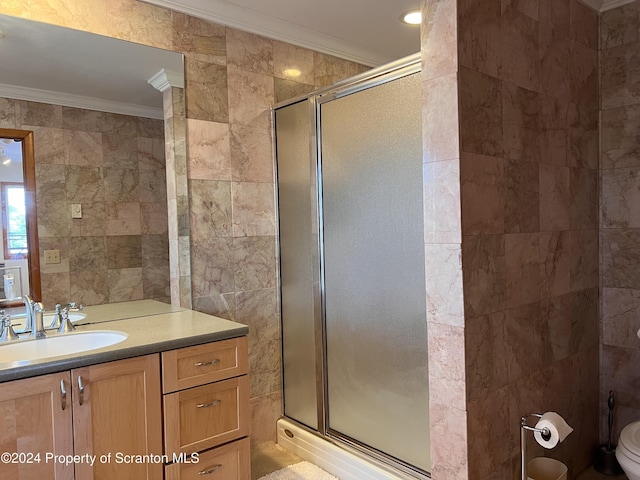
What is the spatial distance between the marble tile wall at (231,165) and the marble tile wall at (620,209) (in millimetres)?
1568

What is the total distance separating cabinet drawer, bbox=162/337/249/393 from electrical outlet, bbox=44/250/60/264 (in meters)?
0.66

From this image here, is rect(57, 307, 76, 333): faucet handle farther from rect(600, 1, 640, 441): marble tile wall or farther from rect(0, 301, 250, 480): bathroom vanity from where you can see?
rect(600, 1, 640, 441): marble tile wall

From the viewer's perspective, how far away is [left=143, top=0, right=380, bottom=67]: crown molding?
228 cm

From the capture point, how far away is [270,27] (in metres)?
2.55

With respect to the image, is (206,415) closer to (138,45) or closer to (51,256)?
(51,256)

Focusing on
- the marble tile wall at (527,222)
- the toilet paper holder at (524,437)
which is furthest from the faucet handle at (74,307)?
the toilet paper holder at (524,437)

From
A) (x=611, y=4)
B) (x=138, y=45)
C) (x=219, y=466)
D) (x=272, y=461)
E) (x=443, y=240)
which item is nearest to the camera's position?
(x=443, y=240)

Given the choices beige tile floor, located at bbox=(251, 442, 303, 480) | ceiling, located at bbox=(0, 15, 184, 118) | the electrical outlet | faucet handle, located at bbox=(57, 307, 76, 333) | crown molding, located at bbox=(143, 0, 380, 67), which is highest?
crown molding, located at bbox=(143, 0, 380, 67)

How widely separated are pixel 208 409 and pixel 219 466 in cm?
25

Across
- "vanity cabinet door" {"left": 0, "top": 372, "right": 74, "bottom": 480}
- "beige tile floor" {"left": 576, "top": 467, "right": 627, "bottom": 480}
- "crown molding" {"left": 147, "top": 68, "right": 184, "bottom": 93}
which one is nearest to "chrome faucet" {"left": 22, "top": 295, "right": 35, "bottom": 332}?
"vanity cabinet door" {"left": 0, "top": 372, "right": 74, "bottom": 480}

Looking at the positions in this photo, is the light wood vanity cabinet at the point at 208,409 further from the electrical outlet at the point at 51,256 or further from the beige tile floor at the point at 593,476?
the beige tile floor at the point at 593,476

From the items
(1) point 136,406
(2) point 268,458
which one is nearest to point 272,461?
(2) point 268,458

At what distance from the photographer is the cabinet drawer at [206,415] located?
176cm

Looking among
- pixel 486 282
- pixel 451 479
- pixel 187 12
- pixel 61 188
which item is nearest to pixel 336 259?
pixel 486 282
